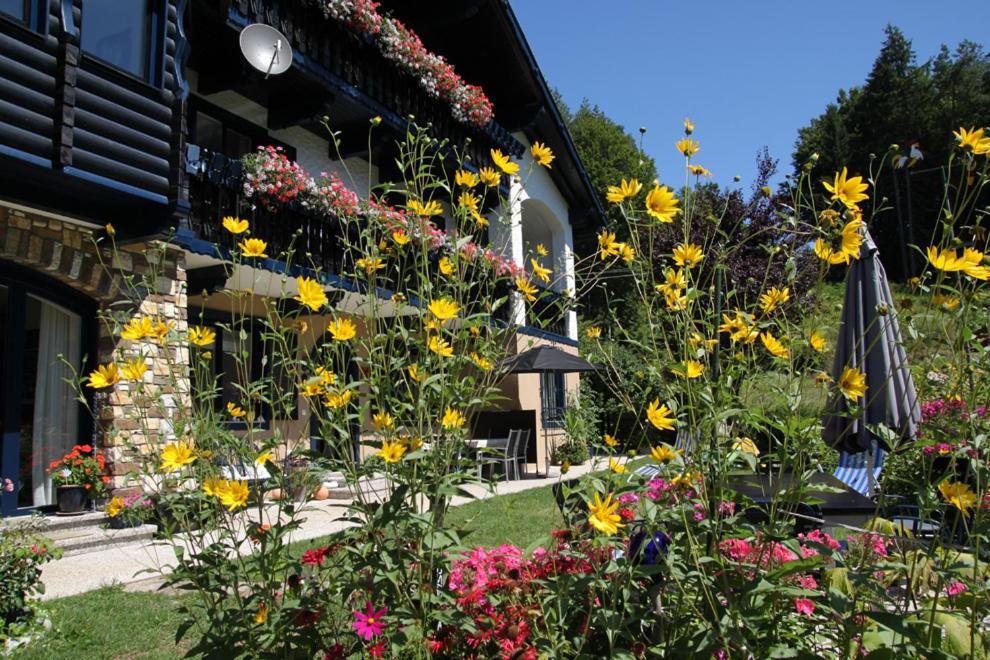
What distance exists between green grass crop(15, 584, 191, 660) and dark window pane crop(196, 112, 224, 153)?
505cm

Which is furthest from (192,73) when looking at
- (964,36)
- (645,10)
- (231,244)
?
(964,36)

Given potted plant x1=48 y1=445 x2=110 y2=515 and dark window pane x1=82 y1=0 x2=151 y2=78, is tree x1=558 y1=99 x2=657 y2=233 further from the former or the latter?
potted plant x1=48 y1=445 x2=110 y2=515

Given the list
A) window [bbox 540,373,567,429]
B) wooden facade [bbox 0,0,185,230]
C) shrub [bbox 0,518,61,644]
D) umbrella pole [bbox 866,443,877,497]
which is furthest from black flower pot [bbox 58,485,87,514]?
window [bbox 540,373,567,429]

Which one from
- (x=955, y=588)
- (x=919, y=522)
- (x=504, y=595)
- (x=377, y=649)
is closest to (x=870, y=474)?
(x=955, y=588)

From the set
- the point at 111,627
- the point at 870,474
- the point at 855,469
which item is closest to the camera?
the point at 870,474

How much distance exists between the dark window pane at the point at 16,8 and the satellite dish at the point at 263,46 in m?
1.72

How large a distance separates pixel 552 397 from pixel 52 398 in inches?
355

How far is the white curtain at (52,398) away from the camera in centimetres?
537

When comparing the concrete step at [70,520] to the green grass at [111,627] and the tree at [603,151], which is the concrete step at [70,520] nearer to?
the green grass at [111,627]

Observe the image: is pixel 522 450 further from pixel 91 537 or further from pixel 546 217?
pixel 91 537

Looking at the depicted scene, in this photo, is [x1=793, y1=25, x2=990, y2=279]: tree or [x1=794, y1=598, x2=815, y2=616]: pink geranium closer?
[x1=794, y1=598, x2=815, y2=616]: pink geranium

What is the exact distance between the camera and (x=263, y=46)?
6227 mm

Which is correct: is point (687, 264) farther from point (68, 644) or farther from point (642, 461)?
point (68, 644)

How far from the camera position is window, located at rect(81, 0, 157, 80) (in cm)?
516
